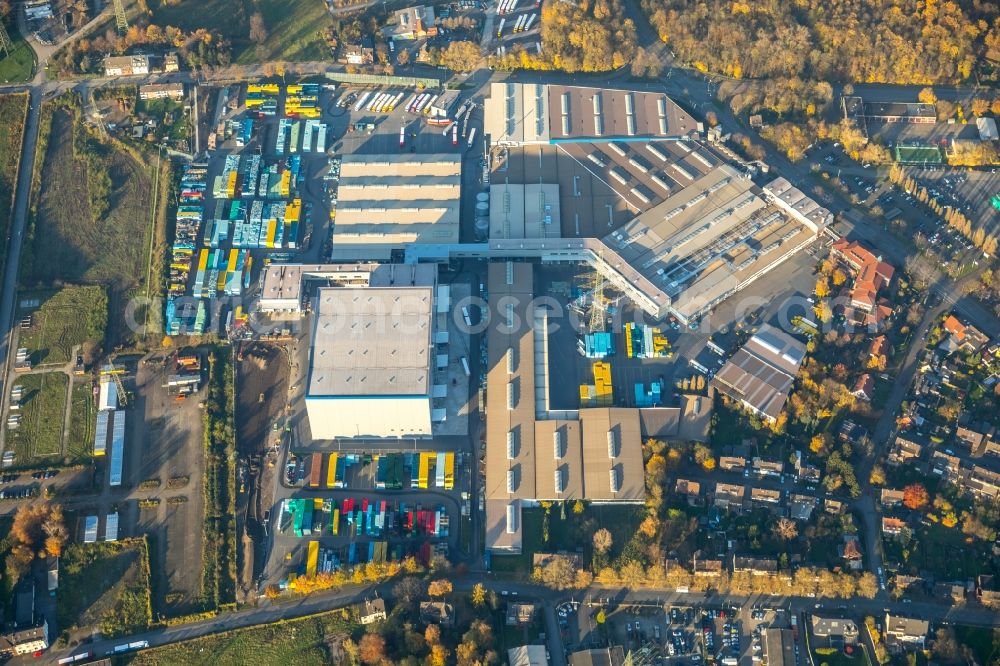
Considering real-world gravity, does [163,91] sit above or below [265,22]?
below

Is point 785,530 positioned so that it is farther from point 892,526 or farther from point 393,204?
point 393,204

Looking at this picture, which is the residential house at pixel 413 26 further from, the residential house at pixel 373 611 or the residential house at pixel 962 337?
the residential house at pixel 373 611

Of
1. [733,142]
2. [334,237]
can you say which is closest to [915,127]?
[733,142]

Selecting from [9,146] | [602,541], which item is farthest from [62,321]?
[602,541]

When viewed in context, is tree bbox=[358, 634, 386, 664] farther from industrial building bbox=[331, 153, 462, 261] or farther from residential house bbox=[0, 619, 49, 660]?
industrial building bbox=[331, 153, 462, 261]

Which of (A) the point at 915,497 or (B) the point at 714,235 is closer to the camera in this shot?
(A) the point at 915,497

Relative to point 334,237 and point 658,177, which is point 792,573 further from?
point 334,237

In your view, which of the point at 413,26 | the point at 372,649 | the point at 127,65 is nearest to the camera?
the point at 372,649
